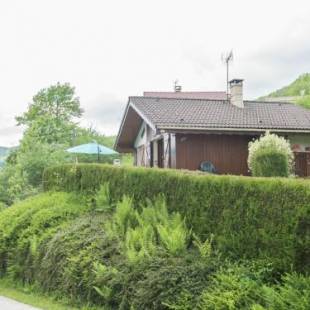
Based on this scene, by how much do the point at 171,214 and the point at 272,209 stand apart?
Result: 8.21 feet

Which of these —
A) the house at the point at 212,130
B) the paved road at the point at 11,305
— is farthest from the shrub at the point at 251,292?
the house at the point at 212,130

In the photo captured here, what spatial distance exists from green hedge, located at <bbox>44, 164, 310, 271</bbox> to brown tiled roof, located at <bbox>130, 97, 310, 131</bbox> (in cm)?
613

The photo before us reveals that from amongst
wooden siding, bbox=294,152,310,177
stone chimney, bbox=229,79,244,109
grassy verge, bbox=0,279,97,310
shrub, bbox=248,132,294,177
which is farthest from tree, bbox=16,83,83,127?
grassy verge, bbox=0,279,97,310

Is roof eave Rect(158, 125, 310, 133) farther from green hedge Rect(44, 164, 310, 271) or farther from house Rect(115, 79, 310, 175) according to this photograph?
green hedge Rect(44, 164, 310, 271)

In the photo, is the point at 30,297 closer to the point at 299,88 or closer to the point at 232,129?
the point at 232,129

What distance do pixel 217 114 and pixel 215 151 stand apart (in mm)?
1698

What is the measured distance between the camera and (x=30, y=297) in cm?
907

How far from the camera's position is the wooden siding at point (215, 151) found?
1564cm

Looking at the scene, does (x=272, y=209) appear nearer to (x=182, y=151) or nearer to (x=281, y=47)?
(x=182, y=151)

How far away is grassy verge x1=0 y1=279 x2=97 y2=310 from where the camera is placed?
26.3 feet

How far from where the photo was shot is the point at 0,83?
25.4 metres

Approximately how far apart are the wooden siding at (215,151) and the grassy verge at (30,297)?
7115 millimetres

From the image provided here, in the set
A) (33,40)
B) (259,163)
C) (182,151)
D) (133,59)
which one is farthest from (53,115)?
(259,163)

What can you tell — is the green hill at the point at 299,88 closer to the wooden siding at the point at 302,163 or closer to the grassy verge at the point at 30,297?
the wooden siding at the point at 302,163
